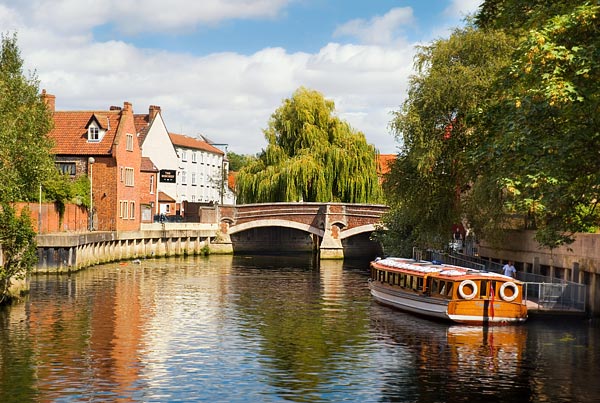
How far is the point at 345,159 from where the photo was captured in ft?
307

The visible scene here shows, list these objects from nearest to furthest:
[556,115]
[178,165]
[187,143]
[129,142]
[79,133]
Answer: [556,115]
[79,133]
[129,142]
[178,165]
[187,143]

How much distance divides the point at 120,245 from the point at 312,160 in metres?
21.0

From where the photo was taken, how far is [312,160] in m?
93.4

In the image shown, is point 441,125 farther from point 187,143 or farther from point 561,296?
point 187,143

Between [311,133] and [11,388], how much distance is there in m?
67.7

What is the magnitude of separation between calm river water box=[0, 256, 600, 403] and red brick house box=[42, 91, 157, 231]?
2818cm

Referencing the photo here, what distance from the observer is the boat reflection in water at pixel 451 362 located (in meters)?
29.1

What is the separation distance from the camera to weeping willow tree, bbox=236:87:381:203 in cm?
9394

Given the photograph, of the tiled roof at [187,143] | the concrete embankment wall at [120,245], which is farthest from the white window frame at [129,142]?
the tiled roof at [187,143]

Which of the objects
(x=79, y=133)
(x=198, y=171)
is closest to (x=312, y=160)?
(x=79, y=133)

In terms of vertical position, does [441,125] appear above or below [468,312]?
above

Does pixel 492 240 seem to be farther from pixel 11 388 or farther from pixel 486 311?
pixel 11 388

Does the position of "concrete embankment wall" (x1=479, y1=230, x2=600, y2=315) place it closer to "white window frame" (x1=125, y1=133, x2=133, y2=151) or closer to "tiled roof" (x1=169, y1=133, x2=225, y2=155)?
"white window frame" (x1=125, y1=133, x2=133, y2=151)

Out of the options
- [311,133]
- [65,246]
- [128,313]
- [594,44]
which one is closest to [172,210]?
[311,133]
